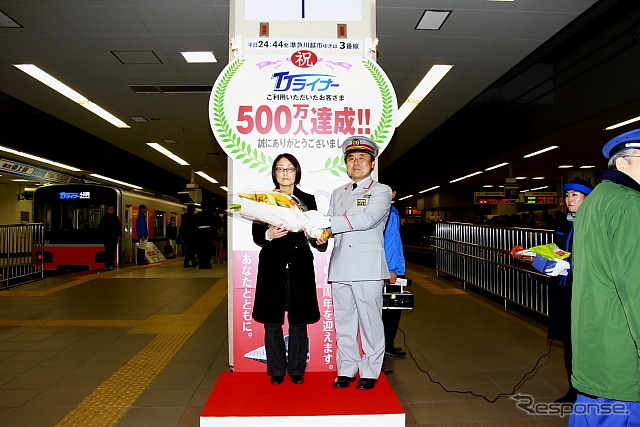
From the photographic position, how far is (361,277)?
2885mm

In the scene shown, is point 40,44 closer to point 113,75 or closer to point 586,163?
point 113,75

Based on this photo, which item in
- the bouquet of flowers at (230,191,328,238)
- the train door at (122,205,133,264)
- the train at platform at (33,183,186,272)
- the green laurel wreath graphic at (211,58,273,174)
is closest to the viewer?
the bouquet of flowers at (230,191,328,238)

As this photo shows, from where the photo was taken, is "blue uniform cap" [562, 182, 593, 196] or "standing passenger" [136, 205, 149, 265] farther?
"standing passenger" [136, 205, 149, 265]

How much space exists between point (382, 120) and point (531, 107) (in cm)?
846

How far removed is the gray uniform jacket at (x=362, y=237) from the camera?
281cm

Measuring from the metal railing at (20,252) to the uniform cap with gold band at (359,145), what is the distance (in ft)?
26.9

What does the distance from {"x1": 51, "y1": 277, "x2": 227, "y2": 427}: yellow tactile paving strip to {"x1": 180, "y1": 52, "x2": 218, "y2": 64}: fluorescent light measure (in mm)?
3906

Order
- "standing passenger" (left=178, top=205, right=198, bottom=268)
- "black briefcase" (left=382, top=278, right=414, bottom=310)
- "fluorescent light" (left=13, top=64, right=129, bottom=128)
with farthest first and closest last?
"standing passenger" (left=178, top=205, right=198, bottom=268), "fluorescent light" (left=13, top=64, right=129, bottom=128), "black briefcase" (left=382, top=278, right=414, bottom=310)

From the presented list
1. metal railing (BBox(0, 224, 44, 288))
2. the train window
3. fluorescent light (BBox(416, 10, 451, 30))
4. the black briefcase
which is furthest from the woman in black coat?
the train window

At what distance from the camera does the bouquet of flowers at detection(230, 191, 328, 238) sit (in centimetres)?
261

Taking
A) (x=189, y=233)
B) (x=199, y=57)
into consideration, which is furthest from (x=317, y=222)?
(x=189, y=233)

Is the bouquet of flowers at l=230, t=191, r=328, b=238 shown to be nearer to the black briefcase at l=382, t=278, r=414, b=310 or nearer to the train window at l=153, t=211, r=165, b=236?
the black briefcase at l=382, t=278, r=414, b=310

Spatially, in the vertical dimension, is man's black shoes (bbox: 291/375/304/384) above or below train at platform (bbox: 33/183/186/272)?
below

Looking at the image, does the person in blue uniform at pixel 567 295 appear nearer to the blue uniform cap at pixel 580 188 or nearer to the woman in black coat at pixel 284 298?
the blue uniform cap at pixel 580 188
